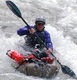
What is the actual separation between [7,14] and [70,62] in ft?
13.5

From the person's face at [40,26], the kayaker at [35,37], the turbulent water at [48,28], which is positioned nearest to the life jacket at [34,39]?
the kayaker at [35,37]

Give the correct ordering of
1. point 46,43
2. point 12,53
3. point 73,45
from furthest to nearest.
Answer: point 73,45 < point 46,43 < point 12,53

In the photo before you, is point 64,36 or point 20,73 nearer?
point 20,73

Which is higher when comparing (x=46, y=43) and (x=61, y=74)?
(x=46, y=43)

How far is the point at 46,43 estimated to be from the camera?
232 inches

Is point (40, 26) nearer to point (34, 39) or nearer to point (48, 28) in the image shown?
point (34, 39)

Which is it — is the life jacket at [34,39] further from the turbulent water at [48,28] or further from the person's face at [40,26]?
the turbulent water at [48,28]

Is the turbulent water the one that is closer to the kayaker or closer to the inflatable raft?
the inflatable raft

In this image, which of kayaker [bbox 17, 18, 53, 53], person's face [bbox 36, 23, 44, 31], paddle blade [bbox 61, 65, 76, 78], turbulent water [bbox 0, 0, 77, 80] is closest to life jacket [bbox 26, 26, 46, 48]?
kayaker [bbox 17, 18, 53, 53]

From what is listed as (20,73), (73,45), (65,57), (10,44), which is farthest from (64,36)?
(20,73)

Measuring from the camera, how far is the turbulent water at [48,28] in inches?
223

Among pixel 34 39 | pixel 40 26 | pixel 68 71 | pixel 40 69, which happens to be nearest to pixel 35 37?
pixel 34 39

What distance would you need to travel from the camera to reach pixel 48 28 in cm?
859

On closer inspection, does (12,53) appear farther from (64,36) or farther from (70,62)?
(64,36)
